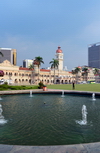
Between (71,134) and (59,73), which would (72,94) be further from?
(59,73)

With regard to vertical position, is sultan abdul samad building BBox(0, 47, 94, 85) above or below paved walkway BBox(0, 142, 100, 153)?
above

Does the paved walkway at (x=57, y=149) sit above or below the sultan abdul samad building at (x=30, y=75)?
below

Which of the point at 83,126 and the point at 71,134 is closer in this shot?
the point at 71,134

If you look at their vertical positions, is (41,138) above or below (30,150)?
below

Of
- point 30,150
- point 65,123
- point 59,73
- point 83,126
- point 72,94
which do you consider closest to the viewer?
point 30,150

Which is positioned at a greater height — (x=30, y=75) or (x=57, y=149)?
(x=30, y=75)

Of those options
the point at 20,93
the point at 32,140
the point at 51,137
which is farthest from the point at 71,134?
the point at 20,93

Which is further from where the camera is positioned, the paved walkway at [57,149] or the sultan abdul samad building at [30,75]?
the sultan abdul samad building at [30,75]

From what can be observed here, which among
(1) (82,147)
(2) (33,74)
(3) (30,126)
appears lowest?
(3) (30,126)

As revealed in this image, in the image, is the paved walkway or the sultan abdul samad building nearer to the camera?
the paved walkway

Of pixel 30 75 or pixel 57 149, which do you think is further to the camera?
pixel 30 75

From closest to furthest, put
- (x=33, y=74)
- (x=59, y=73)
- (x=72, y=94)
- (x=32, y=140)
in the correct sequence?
(x=32, y=140)
(x=72, y=94)
(x=33, y=74)
(x=59, y=73)

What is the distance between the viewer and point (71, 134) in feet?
23.9

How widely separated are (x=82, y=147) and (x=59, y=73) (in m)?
97.5
